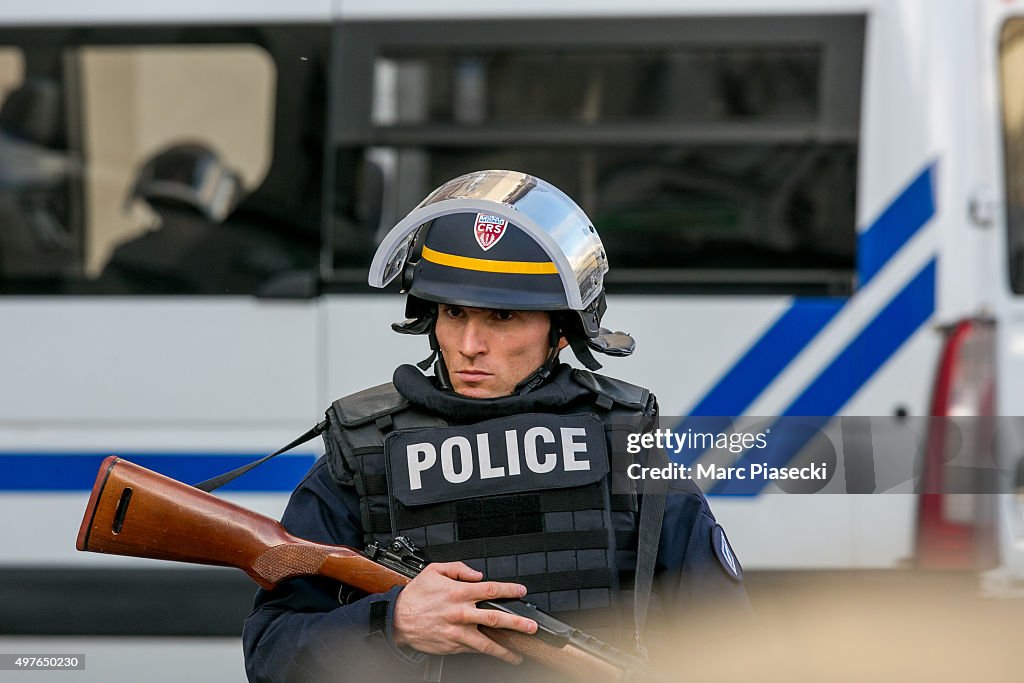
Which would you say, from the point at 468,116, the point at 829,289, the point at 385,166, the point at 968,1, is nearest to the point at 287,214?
the point at 385,166

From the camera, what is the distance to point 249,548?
6.17 ft

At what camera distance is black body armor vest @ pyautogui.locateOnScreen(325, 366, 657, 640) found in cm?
192

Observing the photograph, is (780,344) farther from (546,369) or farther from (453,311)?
(453,311)

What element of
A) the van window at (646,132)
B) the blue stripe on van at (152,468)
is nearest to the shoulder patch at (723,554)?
the van window at (646,132)

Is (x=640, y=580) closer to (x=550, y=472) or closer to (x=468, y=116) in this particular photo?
(x=550, y=472)

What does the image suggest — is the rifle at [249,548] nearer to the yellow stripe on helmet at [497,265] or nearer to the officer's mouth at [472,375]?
the officer's mouth at [472,375]

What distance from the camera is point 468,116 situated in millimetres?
3824

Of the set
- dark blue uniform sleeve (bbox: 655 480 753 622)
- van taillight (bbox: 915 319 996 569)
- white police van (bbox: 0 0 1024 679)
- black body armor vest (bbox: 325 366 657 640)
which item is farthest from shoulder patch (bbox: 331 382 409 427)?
van taillight (bbox: 915 319 996 569)

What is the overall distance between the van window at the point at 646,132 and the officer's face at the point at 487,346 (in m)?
1.85

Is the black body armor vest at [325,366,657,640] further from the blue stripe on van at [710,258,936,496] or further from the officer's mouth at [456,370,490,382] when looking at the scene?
the blue stripe on van at [710,258,936,496]

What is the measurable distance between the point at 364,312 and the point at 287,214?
1.32 feet

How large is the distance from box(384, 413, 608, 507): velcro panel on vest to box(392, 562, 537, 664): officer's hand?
16cm

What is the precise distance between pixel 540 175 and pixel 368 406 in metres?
1.95

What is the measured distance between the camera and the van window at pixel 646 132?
3.74 m
